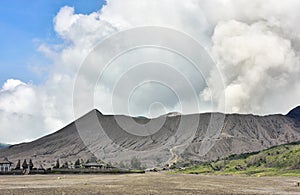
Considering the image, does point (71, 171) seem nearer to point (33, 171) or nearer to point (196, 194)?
point (33, 171)

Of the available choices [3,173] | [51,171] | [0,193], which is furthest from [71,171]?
[0,193]

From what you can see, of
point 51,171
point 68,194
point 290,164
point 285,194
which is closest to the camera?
point 68,194

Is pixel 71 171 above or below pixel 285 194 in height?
above

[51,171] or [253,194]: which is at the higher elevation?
[51,171]

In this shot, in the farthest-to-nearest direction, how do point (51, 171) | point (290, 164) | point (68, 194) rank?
point (290, 164) < point (51, 171) < point (68, 194)

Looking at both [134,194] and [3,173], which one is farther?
[3,173]

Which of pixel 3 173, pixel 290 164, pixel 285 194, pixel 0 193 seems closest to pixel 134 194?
pixel 0 193

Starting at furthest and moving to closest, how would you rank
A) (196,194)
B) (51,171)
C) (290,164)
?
(290,164) → (51,171) → (196,194)

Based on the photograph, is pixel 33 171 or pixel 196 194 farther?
pixel 33 171

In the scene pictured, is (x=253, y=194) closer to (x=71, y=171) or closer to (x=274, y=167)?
(x=71, y=171)
